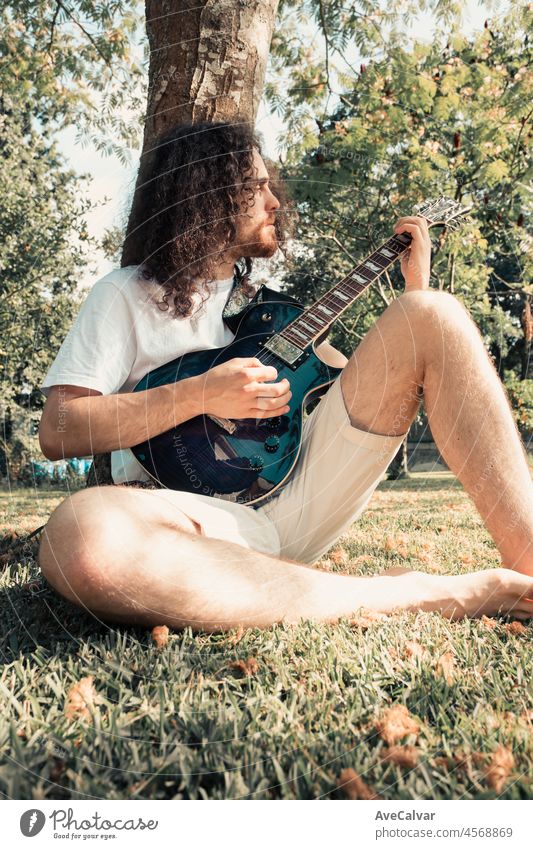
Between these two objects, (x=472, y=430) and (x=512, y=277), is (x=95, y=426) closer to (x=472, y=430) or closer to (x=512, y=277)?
(x=472, y=430)

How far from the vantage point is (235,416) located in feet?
6.41

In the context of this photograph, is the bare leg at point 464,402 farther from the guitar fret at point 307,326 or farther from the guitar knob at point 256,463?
the guitar knob at point 256,463

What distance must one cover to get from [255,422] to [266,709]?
980mm

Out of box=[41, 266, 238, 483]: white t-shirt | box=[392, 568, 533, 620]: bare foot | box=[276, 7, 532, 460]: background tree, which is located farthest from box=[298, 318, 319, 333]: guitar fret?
box=[392, 568, 533, 620]: bare foot

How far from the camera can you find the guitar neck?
7.16 ft

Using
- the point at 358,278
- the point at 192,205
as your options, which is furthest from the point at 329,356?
the point at 192,205

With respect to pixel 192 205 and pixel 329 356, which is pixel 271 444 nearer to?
pixel 329 356

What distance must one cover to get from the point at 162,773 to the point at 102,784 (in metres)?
0.10

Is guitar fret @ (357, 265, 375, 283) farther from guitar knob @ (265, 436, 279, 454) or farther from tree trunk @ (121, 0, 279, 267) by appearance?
tree trunk @ (121, 0, 279, 267)

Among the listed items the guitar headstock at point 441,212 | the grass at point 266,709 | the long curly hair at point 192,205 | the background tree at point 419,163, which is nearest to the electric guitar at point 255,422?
the long curly hair at point 192,205

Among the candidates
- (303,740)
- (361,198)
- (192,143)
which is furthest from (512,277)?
(303,740)

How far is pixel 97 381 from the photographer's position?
1.91 metres

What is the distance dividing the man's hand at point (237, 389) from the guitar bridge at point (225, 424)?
61 mm

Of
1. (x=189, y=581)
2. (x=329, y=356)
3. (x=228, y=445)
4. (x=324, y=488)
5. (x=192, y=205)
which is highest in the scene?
(x=192, y=205)
